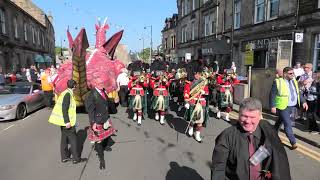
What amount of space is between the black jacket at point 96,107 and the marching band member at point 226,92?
5.15 meters

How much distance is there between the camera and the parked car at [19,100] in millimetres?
10547

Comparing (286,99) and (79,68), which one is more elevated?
(79,68)

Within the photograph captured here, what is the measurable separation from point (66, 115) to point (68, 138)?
0.51 m

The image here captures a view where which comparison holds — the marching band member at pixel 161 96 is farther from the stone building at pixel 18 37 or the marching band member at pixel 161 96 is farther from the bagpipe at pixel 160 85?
the stone building at pixel 18 37

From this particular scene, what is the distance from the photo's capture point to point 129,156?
6504 mm

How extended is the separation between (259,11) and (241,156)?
18.5m

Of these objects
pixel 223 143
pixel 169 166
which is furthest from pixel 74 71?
pixel 223 143

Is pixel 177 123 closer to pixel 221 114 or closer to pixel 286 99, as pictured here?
pixel 221 114

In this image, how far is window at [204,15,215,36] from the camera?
29.0 m

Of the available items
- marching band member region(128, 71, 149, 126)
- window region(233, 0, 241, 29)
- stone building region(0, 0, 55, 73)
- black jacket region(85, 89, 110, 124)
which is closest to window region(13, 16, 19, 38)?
stone building region(0, 0, 55, 73)

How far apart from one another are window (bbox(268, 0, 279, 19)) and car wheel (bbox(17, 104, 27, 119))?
13.7 meters

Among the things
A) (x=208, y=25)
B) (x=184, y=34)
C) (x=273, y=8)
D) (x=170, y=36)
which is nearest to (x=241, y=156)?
(x=273, y=8)

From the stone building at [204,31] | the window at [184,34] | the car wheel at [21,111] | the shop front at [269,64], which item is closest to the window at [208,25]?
the stone building at [204,31]

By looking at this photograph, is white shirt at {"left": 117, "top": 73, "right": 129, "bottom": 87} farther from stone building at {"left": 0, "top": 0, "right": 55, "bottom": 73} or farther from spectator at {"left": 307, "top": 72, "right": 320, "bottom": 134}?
stone building at {"left": 0, "top": 0, "right": 55, "bottom": 73}
